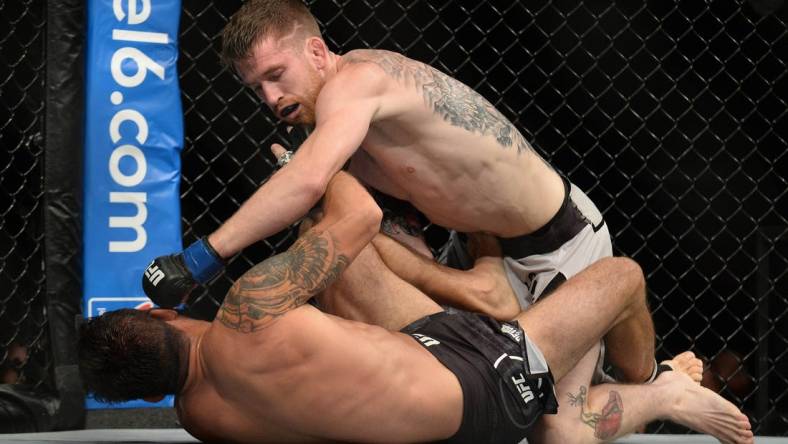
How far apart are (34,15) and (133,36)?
0.47 metres

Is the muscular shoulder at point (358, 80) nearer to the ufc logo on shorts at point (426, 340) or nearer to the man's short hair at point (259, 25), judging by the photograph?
the man's short hair at point (259, 25)

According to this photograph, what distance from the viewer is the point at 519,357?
1750 mm

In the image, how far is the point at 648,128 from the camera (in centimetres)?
341

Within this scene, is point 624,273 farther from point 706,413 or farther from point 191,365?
point 191,365

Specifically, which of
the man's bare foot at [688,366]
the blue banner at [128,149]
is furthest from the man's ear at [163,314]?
the man's bare foot at [688,366]

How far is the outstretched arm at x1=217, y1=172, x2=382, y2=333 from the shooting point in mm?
1500

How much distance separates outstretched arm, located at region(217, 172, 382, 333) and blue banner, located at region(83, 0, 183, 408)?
1.02 metres

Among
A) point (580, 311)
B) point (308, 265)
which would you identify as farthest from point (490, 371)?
point (308, 265)

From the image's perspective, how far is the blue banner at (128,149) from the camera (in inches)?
100

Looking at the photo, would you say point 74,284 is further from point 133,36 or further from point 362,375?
point 362,375

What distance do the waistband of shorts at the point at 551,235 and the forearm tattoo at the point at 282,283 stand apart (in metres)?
0.55

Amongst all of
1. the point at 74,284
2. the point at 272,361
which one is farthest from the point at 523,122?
the point at 272,361

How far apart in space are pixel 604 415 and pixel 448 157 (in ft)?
1.95

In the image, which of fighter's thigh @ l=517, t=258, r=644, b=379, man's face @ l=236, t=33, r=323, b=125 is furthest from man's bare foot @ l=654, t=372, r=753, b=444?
man's face @ l=236, t=33, r=323, b=125
